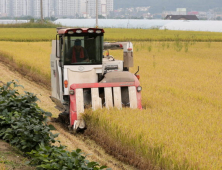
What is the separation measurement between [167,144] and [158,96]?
438 centimetres

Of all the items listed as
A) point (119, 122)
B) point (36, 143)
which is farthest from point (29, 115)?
point (119, 122)

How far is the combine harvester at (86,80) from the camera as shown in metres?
8.95

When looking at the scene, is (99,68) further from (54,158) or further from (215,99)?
(54,158)

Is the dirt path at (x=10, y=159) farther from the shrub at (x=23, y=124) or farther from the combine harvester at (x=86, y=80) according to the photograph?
the combine harvester at (x=86, y=80)

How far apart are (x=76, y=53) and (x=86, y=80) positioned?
0.65 meters

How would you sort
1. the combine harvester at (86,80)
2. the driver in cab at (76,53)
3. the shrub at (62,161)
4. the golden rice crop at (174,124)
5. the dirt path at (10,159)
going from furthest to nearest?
the driver in cab at (76,53), the combine harvester at (86,80), the golden rice crop at (174,124), the dirt path at (10,159), the shrub at (62,161)

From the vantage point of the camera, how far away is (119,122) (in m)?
7.89

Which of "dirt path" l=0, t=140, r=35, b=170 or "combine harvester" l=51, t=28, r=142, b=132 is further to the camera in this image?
"combine harvester" l=51, t=28, r=142, b=132

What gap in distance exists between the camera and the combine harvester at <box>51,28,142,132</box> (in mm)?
8953

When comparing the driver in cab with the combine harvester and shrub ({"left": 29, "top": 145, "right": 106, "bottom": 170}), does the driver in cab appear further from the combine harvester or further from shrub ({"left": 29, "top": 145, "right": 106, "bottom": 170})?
shrub ({"left": 29, "top": 145, "right": 106, "bottom": 170})

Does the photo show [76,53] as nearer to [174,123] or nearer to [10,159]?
[174,123]

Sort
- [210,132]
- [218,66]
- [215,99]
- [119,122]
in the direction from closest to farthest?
[210,132]
[119,122]
[215,99]
[218,66]

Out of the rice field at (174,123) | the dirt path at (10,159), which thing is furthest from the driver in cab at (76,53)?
the dirt path at (10,159)

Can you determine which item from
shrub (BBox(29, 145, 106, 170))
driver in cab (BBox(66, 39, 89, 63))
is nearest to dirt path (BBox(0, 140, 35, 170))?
shrub (BBox(29, 145, 106, 170))
